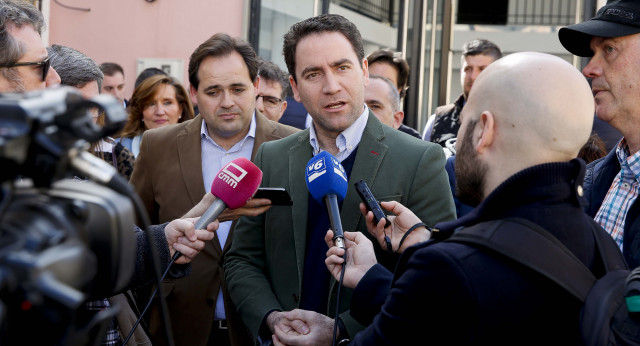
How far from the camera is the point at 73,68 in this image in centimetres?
419

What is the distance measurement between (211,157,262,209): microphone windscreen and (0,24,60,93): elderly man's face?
713 millimetres

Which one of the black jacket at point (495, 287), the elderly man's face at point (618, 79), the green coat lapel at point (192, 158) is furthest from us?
the green coat lapel at point (192, 158)

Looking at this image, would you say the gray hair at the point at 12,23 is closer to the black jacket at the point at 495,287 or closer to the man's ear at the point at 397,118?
the black jacket at the point at 495,287

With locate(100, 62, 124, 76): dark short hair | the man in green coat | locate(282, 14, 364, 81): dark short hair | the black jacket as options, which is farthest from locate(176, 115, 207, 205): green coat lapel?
locate(100, 62, 124, 76): dark short hair

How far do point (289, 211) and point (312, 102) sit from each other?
0.47 metres

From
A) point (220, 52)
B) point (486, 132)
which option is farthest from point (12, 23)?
point (486, 132)

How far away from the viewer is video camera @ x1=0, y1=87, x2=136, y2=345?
1.12 metres

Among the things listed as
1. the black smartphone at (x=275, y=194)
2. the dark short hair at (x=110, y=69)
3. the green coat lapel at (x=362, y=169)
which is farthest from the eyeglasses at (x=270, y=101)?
the black smartphone at (x=275, y=194)

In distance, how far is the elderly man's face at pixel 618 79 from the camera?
2598mm

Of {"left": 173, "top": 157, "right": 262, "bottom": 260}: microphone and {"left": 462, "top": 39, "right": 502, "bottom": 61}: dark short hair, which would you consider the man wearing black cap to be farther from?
{"left": 462, "top": 39, "right": 502, "bottom": 61}: dark short hair

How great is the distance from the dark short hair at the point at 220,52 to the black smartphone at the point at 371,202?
5.70 feet

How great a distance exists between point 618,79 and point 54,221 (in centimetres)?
205

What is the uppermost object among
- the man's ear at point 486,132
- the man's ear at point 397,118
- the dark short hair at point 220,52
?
the dark short hair at point 220,52

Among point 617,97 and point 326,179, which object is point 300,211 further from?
point 617,97
